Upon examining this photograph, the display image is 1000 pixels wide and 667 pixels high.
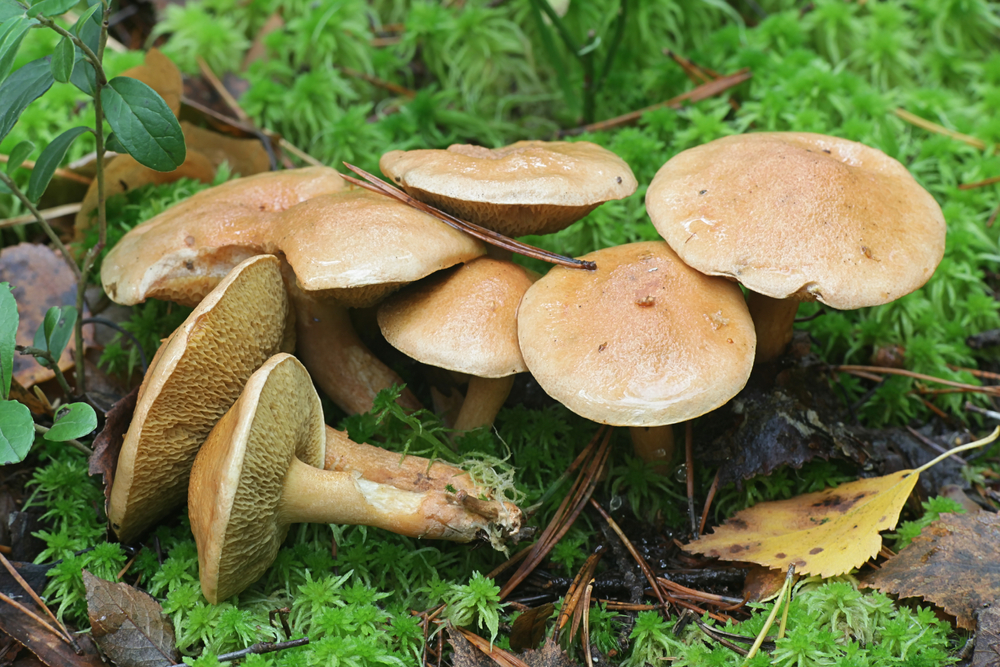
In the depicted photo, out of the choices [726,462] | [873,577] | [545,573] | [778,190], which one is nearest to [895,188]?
[778,190]

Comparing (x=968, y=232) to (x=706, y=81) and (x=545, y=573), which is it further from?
(x=545, y=573)

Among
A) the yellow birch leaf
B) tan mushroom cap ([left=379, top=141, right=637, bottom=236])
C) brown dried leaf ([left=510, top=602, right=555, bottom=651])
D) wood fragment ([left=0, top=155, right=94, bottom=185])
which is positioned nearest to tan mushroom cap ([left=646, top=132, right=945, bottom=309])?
tan mushroom cap ([left=379, top=141, right=637, bottom=236])

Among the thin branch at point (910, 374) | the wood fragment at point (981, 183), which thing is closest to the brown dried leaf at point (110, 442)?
the thin branch at point (910, 374)

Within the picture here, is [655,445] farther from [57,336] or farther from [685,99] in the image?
[57,336]

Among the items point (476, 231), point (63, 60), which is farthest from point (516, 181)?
point (63, 60)

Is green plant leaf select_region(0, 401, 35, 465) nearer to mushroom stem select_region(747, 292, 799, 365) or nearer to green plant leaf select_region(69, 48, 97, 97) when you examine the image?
green plant leaf select_region(69, 48, 97, 97)

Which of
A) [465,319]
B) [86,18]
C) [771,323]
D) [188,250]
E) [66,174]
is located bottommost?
[771,323]
